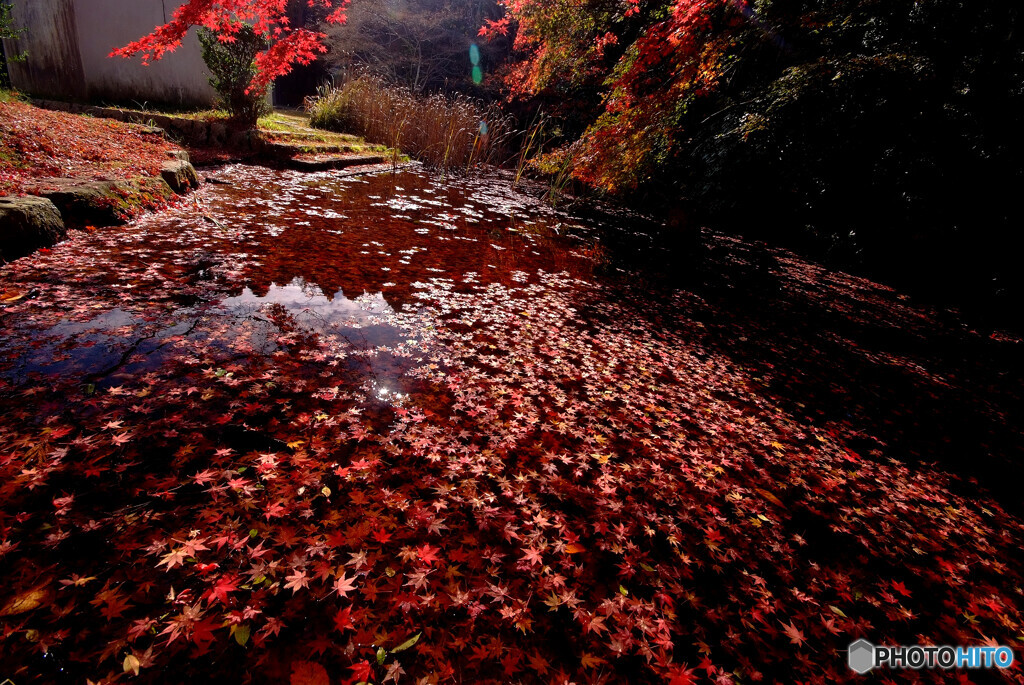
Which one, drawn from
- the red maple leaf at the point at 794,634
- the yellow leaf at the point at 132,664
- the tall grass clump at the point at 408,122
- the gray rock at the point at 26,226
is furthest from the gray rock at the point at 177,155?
the red maple leaf at the point at 794,634

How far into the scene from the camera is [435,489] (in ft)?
6.64

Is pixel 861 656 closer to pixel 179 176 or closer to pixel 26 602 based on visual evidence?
pixel 26 602

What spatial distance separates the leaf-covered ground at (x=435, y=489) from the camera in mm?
1429

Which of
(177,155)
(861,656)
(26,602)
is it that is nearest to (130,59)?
(177,155)

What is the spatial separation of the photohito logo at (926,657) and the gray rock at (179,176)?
7858 millimetres

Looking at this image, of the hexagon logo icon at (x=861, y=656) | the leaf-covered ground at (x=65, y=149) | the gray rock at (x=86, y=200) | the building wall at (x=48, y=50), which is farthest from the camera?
the building wall at (x=48, y=50)

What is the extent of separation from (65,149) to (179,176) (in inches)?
47.4

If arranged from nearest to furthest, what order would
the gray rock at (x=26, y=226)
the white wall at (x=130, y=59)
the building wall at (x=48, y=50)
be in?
the gray rock at (x=26, y=226) < the building wall at (x=48, y=50) < the white wall at (x=130, y=59)

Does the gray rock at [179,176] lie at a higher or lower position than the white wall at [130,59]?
lower

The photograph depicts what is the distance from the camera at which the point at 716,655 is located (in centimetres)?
162

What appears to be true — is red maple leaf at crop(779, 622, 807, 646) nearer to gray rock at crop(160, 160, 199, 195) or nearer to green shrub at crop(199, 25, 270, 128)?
gray rock at crop(160, 160, 199, 195)

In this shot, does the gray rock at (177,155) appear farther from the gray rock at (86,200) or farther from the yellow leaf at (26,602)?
the yellow leaf at (26,602)

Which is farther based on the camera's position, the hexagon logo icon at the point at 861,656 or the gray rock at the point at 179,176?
the gray rock at the point at 179,176

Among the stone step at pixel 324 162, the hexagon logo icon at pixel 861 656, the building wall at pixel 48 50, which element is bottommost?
the hexagon logo icon at pixel 861 656
